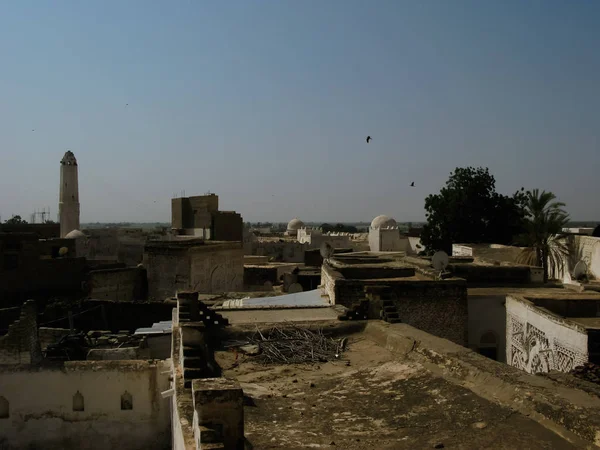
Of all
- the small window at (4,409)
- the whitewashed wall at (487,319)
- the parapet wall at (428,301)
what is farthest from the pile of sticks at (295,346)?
the whitewashed wall at (487,319)

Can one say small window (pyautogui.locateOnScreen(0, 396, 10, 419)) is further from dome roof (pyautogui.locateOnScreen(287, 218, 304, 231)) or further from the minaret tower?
dome roof (pyautogui.locateOnScreen(287, 218, 304, 231))

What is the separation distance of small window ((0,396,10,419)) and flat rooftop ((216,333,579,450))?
6516 mm

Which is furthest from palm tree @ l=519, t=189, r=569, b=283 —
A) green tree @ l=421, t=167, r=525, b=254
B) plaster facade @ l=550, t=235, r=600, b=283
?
green tree @ l=421, t=167, r=525, b=254

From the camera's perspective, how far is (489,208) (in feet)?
121

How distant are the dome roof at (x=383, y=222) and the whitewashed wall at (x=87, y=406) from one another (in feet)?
110

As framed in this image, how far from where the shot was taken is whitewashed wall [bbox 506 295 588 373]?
1243cm

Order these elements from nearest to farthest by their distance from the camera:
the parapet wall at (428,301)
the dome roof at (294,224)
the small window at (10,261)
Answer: the parapet wall at (428,301) < the small window at (10,261) < the dome roof at (294,224)

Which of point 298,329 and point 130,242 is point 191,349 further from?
point 130,242

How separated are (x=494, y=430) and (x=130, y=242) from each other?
34664 mm

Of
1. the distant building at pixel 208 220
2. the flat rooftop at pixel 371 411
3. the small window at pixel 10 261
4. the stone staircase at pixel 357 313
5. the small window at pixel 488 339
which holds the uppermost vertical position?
the distant building at pixel 208 220

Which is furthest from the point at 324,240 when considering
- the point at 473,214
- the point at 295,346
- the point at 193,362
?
the point at 193,362

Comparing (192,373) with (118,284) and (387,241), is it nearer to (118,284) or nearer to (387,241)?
(118,284)

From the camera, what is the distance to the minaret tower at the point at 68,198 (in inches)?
1836

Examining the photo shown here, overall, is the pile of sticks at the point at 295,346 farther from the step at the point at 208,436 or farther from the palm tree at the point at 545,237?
the palm tree at the point at 545,237
